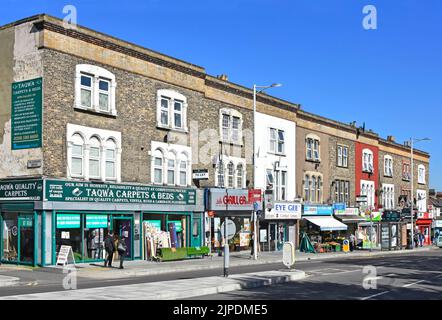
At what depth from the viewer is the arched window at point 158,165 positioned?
111ft

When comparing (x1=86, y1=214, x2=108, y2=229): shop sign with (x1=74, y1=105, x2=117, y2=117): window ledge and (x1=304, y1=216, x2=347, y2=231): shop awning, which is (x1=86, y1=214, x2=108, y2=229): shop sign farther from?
(x1=304, y1=216, x2=347, y2=231): shop awning

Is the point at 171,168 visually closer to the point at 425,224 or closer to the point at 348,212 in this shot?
the point at 348,212

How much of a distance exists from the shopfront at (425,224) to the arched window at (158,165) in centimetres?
4225

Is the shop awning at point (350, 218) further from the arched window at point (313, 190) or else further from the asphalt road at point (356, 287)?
the asphalt road at point (356, 287)

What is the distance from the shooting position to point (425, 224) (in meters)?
72.2

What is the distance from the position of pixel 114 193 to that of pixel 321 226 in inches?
806

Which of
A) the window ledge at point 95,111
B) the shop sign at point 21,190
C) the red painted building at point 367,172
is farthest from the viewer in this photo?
the red painted building at point 367,172

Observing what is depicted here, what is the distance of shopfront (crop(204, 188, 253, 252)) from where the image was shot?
123ft

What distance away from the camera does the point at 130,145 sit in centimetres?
3212

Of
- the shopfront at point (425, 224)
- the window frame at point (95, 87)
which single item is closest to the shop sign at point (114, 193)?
the window frame at point (95, 87)

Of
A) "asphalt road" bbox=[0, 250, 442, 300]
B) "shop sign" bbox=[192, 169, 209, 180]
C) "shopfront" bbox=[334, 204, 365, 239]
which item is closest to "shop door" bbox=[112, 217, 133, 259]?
"shop sign" bbox=[192, 169, 209, 180]

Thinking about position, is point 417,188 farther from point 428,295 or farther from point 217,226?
point 428,295

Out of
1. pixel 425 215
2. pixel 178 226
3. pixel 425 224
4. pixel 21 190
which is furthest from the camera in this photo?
pixel 425 224

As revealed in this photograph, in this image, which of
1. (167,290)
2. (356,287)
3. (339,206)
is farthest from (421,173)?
(167,290)
